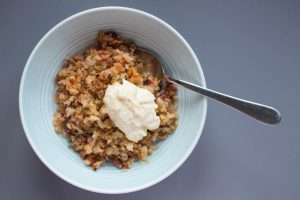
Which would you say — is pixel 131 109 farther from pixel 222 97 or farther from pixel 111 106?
pixel 222 97

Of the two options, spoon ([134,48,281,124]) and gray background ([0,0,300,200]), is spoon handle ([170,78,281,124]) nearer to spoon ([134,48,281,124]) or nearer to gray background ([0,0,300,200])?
spoon ([134,48,281,124])

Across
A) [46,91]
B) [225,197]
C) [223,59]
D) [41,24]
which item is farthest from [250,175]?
[41,24]

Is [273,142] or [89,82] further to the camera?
[273,142]

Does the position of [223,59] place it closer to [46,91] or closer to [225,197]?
[225,197]

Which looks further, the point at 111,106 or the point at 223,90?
the point at 223,90

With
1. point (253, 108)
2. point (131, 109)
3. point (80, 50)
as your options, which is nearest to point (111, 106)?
point (131, 109)
